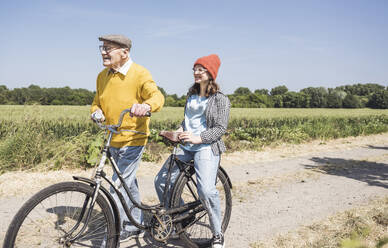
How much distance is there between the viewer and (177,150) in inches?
123

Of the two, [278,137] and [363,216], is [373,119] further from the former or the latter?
[363,216]

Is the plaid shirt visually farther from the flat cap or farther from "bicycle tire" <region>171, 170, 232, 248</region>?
the flat cap

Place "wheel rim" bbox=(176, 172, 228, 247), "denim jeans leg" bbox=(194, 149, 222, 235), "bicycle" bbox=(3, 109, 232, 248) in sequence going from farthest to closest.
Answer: "wheel rim" bbox=(176, 172, 228, 247), "denim jeans leg" bbox=(194, 149, 222, 235), "bicycle" bbox=(3, 109, 232, 248)

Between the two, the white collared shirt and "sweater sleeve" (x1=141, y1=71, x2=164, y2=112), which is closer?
"sweater sleeve" (x1=141, y1=71, x2=164, y2=112)

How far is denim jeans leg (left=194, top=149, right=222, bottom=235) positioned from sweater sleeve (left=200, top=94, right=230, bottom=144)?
165mm

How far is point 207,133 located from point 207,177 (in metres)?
0.44

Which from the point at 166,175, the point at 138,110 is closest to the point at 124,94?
the point at 138,110

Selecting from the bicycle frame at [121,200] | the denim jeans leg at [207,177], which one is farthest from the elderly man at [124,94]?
the denim jeans leg at [207,177]

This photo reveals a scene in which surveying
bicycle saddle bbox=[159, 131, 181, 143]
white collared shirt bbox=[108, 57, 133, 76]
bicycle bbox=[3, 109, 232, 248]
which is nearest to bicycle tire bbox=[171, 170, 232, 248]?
bicycle bbox=[3, 109, 232, 248]

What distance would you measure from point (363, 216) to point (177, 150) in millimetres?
2927

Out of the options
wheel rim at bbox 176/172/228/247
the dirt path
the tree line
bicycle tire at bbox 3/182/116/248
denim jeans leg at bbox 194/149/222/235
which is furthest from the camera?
the tree line

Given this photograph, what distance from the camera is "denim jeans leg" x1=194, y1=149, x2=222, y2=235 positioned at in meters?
2.92

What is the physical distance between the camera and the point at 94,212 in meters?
2.57

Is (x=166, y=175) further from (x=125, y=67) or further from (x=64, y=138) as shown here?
(x=64, y=138)
